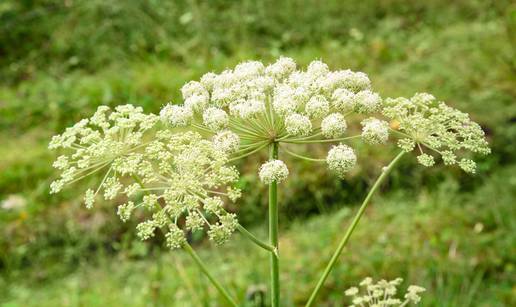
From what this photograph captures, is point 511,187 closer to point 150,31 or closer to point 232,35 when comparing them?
point 232,35

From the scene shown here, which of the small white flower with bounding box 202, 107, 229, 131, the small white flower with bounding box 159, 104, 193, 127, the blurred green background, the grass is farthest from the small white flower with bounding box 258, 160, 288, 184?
the grass

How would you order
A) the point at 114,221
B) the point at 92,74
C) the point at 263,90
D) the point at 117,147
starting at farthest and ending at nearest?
the point at 92,74
the point at 114,221
the point at 263,90
the point at 117,147

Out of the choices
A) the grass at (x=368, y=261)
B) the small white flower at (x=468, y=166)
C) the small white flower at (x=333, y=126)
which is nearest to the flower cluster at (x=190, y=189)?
the small white flower at (x=333, y=126)

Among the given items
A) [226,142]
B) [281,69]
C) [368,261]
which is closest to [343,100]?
[281,69]

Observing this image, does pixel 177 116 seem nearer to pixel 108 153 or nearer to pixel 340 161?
pixel 108 153

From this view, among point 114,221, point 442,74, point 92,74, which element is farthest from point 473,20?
point 114,221

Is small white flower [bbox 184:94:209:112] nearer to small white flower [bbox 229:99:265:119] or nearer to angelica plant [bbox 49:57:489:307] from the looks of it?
angelica plant [bbox 49:57:489:307]

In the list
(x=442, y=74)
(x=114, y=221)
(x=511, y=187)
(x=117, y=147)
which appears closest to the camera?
(x=117, y=147)

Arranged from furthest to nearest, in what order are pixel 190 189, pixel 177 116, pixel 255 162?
pixel 255 162
pixel 177 116
pixel 190 189
